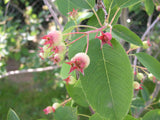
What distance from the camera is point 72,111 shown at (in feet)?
1.98

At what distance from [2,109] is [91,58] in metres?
2.80

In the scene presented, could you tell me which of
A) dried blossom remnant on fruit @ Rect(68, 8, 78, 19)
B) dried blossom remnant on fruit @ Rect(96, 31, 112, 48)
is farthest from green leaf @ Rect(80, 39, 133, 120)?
dried blossom remnant on fruit @ Rect(68, 8, 78, 19)

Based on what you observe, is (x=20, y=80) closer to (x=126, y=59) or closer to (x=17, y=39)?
(x=17, y=39)

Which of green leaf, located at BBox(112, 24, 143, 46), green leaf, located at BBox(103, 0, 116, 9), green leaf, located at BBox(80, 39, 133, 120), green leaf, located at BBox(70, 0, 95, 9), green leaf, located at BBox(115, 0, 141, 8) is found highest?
green leaf, located at BBox(70, 0, 95, 9)

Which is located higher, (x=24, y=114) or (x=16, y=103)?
(x=16, y=103)

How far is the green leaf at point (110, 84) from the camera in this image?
41cm

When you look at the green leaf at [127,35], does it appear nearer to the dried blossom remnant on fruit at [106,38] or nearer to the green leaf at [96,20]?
the dried blossom remnant on fruit at [106,38]

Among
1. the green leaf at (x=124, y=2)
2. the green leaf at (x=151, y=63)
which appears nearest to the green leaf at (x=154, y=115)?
the green leaf at (x=151, y=63)

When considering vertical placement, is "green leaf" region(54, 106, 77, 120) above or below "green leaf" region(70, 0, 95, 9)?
below

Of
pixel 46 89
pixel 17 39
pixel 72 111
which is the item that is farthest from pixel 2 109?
pixel 72 111

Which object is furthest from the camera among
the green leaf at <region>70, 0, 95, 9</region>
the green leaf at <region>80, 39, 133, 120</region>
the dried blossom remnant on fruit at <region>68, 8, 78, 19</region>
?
the dried blossom remnant on fruit at <region>68, 8, 78, 19</region>

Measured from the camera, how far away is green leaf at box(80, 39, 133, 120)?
415mm

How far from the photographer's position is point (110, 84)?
42 centimetres

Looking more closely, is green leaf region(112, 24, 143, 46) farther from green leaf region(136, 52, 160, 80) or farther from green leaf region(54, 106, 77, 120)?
green leaf region(54, 106, 77, 120)
